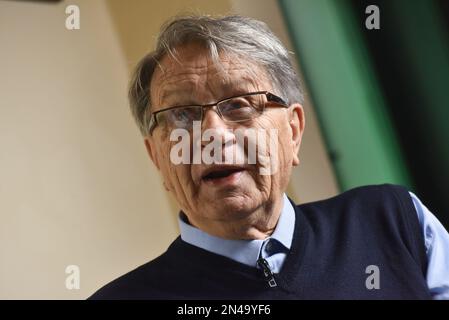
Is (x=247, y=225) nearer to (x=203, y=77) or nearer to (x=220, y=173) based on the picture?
(x=220, y=173)

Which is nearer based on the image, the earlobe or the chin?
the chin

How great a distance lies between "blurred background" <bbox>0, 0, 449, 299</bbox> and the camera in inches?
49.6

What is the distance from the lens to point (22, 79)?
4.16 feet

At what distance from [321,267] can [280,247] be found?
0.30 feet

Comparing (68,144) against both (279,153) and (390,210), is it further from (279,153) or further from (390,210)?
(390,210)

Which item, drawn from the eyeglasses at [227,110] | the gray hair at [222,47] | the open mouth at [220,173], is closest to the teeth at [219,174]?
the open mouth at [220,173]

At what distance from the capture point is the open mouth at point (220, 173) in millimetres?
1069

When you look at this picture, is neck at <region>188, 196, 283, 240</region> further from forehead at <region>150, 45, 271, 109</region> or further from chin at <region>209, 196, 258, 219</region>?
forehead at <region>150, 45, 271, 109</region>

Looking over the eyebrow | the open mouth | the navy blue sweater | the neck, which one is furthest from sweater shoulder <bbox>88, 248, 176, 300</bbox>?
the eyebrow

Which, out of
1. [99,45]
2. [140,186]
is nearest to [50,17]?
[99,45]

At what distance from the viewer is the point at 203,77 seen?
1.09 metres

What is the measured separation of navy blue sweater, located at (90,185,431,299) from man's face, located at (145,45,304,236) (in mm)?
86

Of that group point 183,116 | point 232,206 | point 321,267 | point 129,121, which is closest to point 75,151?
point 129,121

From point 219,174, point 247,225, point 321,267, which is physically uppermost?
point 219,174
